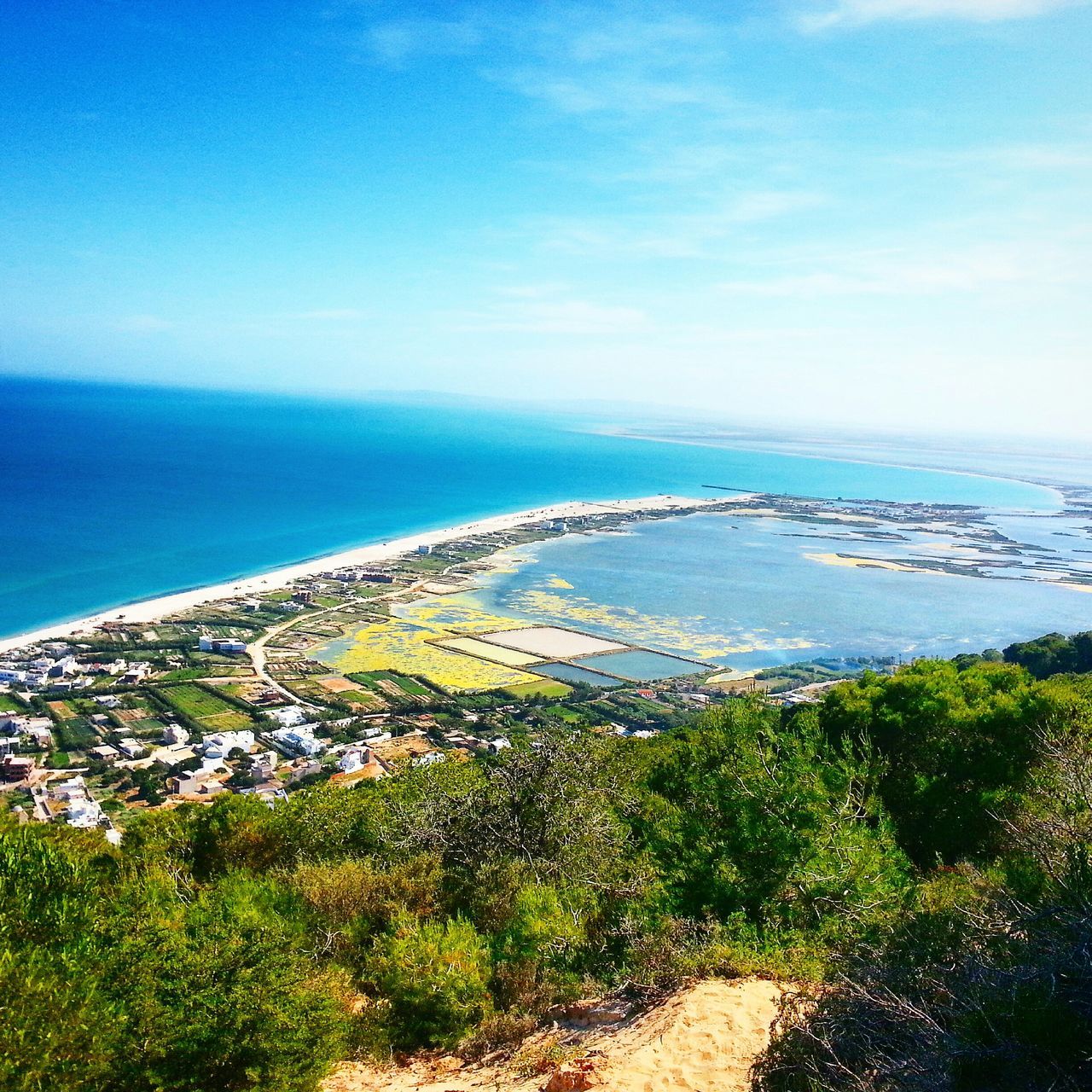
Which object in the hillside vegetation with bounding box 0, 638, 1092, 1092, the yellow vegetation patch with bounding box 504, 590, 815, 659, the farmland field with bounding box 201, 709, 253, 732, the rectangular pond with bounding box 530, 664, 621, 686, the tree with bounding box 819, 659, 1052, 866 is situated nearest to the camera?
the hillside vegetation with bounding box 0, 638, 1092, 1092

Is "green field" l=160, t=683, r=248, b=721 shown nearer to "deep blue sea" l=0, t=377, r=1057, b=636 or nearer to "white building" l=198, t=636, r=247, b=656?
"white building" l=198, t=636, r=247, b=656

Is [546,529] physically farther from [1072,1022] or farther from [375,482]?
[1072,1022]

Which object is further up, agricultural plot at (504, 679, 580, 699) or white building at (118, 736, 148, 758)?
agricultural plot at (504, 679, 580, 699)

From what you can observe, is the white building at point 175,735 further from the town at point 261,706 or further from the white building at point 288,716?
the white building at point 288,716

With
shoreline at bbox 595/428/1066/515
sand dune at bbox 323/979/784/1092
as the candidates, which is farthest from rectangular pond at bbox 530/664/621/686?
shoreline at bbox 595/428/1066/515

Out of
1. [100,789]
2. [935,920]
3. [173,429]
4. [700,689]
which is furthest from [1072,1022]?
[173,429]

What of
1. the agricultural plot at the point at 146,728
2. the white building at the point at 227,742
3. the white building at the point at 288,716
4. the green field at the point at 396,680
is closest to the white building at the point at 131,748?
the agricultural plot at the point at 146,728
